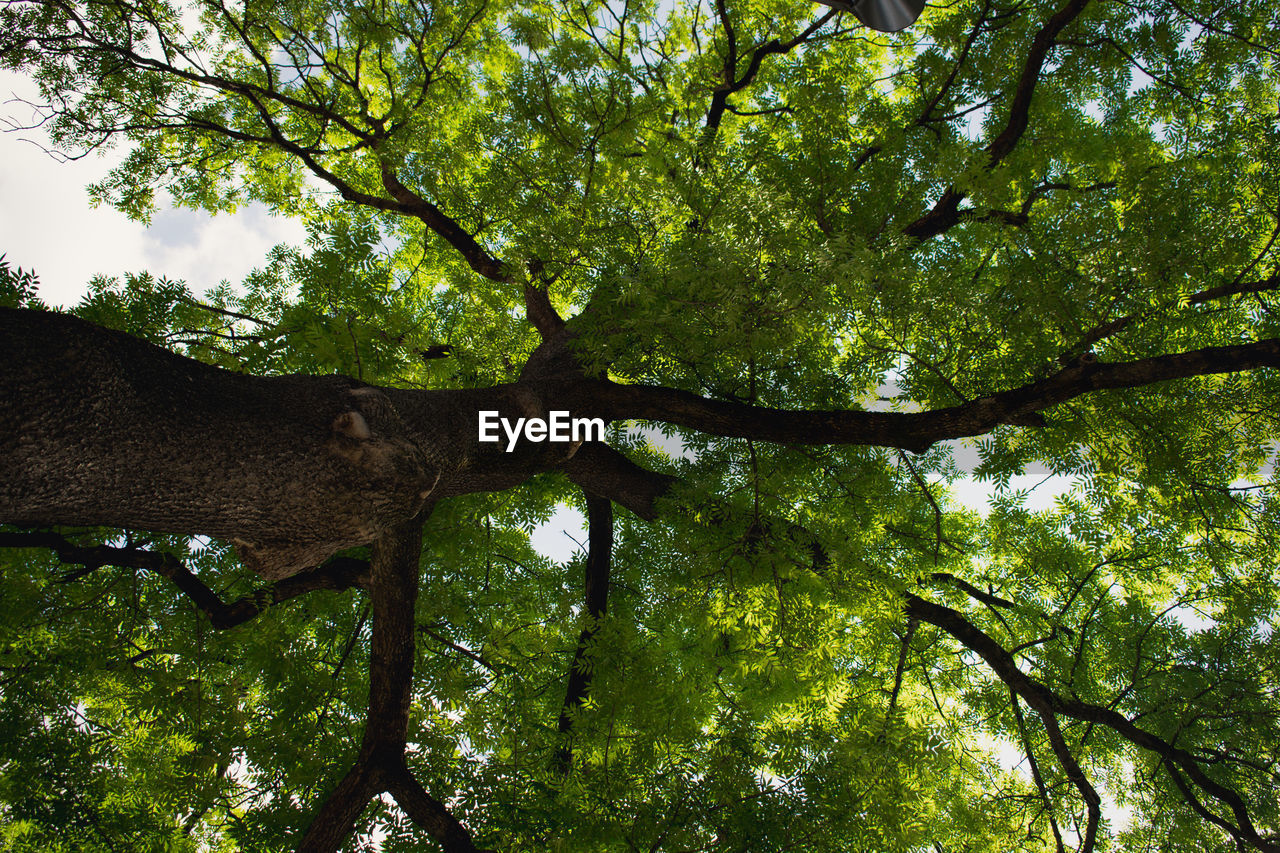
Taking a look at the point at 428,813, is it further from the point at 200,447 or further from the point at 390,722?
the point at 200,447

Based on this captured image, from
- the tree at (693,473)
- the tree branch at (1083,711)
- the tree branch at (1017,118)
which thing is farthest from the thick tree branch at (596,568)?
the tree branch at (1017,118)

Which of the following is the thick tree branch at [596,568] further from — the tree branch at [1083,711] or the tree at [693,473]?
the tree branch at [1083,711]

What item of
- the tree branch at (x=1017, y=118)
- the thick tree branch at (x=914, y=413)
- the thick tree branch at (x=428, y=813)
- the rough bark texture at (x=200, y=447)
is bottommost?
the thick tree branch at (x=428, y=813)

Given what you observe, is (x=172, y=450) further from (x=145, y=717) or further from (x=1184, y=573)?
(x=1184, y=573)

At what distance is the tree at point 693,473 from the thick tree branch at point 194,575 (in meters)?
0.02

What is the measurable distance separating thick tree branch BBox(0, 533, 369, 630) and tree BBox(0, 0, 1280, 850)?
2 centimetres

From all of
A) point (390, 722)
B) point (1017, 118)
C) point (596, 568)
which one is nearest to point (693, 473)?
point (596, 568)

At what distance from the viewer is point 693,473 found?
3.76m

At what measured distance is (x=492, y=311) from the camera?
5430mm

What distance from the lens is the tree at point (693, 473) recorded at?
236 cm

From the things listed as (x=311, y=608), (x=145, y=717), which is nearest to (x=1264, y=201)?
(x=311, y=608)

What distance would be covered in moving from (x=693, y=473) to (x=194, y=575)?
308cm

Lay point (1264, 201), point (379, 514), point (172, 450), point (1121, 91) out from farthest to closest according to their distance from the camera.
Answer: point (1121, 91)
point (1264, 201)
point (379, 514)
point (172, 450)

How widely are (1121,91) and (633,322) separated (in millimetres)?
4675
